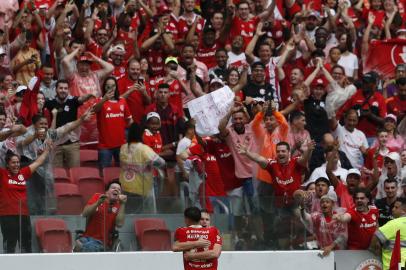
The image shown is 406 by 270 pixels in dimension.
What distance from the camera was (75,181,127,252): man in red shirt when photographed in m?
19.1

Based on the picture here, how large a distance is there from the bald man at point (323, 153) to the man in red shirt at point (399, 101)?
1.79 metres

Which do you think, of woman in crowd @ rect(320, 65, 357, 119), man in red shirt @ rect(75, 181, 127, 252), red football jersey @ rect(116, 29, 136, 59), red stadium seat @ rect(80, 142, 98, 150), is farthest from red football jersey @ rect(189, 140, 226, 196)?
red football jersey @ rect(116, 29, 136, 59)

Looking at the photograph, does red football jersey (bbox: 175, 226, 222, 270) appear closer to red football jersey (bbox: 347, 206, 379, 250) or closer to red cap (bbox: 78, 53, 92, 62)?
red football jersey (bbox: 347, 206, 379, 250)

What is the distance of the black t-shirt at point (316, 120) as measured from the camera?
22.2 meters

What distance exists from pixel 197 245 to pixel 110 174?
2.73 meters

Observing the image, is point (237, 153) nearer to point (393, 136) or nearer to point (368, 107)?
point (393, 136)

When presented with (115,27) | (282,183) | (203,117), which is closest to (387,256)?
(282,183)

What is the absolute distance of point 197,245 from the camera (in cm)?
1723

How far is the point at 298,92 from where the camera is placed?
22.2 m

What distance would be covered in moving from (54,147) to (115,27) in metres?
4.27

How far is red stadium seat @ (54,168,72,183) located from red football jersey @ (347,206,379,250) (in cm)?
364

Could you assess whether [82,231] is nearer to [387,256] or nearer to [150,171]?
[150,171]

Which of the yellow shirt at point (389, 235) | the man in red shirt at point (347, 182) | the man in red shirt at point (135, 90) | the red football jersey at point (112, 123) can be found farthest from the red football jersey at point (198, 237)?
the man in red shirt at point (135, 90)

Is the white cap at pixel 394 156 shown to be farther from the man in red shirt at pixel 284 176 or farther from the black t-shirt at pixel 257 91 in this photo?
the black t-shirt at pixel 257 91
